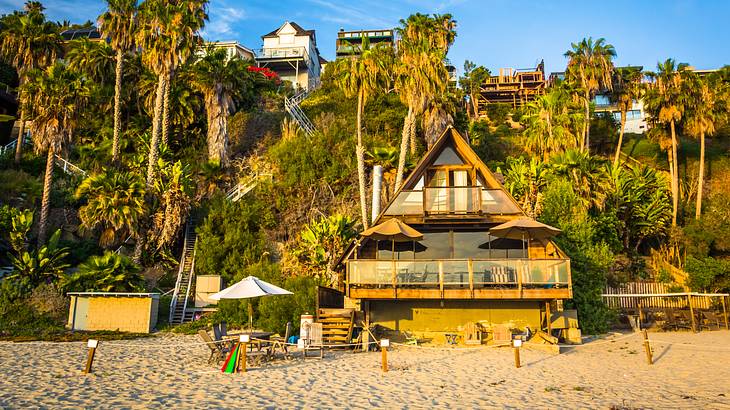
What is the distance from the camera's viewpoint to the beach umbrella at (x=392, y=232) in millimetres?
16562

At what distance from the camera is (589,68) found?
36938mm

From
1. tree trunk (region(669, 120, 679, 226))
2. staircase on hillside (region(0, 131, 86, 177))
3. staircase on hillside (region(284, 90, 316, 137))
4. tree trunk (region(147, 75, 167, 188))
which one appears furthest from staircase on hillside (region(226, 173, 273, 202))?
tree trunk (region(669, 120, 679, 226))

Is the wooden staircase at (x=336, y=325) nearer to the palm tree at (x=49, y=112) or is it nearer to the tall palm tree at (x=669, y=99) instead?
the palm tree at (x=49, y=112)

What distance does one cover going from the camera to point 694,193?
120 ft

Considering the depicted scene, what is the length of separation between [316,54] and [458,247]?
177ft

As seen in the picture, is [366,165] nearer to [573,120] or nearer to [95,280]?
[573,120]

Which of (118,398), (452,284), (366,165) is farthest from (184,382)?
(366,165)

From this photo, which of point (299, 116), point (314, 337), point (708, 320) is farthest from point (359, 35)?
point (314, 337)

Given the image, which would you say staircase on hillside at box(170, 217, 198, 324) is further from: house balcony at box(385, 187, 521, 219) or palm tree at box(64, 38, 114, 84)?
palm tree at box(64, 38, 114, 84)

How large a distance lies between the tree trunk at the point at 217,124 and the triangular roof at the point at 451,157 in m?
15.7

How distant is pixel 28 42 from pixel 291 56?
27.6 metres

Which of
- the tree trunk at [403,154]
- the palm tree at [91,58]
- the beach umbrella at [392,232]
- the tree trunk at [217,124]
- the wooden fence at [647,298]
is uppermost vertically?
the palm tree at [91,58]

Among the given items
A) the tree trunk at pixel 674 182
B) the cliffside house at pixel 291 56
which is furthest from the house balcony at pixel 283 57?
the tree trunk at pixel 674 182

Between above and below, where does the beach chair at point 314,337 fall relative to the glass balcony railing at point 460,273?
below
